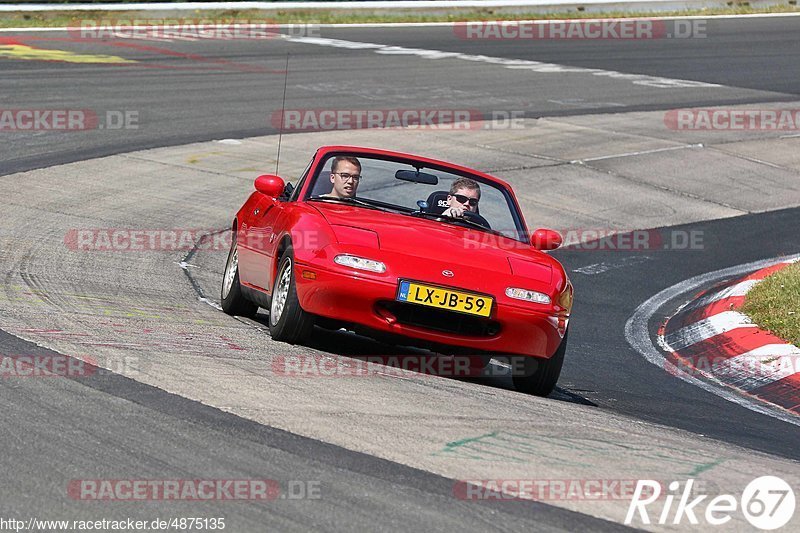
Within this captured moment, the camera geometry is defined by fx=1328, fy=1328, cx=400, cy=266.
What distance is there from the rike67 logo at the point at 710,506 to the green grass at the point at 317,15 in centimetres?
2370

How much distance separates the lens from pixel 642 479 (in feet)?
16.2

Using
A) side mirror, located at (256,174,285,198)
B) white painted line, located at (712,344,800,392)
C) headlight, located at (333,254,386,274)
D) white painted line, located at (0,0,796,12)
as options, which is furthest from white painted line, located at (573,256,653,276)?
white painted line, located at (0,0,796,12)

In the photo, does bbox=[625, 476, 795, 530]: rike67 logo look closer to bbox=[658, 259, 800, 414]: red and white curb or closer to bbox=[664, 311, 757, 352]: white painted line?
bbox=[658, 259, 800, 414]: red and white curb

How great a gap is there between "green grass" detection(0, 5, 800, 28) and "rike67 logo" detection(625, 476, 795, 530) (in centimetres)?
2370

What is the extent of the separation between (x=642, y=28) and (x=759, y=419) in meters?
24.9

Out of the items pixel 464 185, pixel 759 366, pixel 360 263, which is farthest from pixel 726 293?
pixel 360 263

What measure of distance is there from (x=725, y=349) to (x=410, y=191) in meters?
2.64

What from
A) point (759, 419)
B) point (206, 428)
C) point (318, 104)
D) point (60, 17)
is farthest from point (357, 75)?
point (206, 428)

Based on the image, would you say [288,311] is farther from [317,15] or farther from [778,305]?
[317,15]

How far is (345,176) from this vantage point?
8.20m

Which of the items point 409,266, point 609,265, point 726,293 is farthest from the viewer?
point 609,265

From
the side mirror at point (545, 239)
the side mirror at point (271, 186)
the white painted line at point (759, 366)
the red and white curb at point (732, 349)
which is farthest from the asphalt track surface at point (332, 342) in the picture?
the side mirror at point (271, 186)

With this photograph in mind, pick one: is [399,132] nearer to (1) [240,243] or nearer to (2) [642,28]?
(1) [240,243]

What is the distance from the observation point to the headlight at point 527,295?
7031 mm
